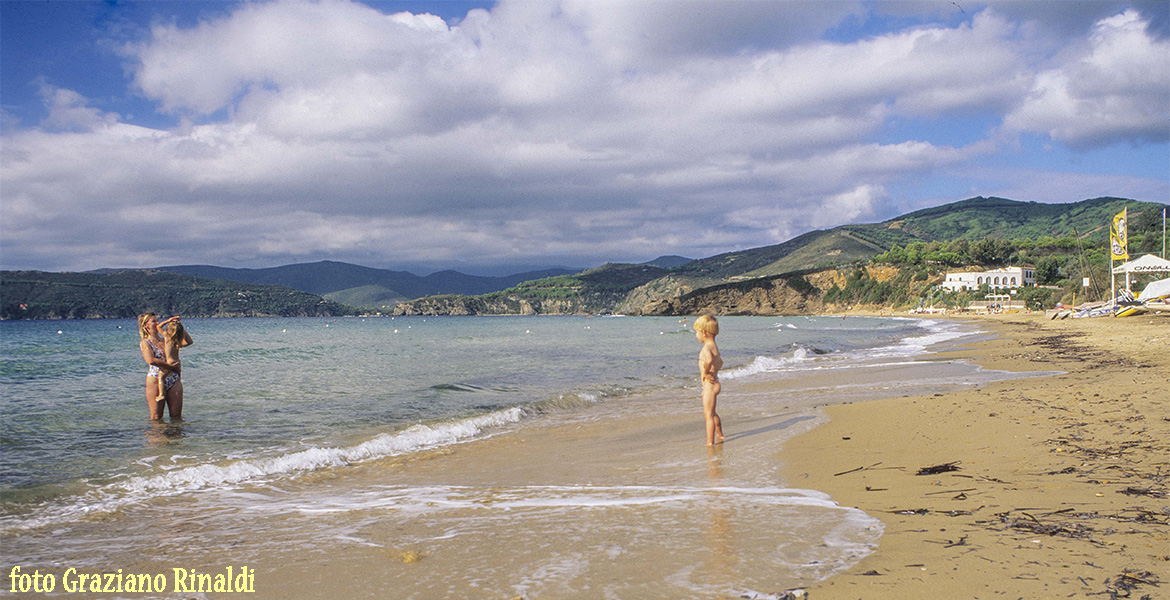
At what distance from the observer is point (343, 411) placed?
12.1m

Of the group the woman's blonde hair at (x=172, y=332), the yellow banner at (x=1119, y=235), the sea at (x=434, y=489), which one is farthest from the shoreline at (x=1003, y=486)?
the yellow banner at (x=1119, y=235)

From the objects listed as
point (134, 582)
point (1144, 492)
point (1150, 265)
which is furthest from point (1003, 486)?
point (1150, 265)

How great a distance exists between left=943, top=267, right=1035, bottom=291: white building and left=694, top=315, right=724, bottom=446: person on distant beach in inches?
4649

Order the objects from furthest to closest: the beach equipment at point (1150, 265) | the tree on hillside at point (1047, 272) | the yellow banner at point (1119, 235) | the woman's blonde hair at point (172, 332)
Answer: the tree on hillside at point (1047, 272)
the beach equipment at point (1150, 265)
the yellow banner at point (1119, 235)
the woman's blonde hair at point (172, 332)

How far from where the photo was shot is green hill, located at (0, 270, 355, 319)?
4200 inches

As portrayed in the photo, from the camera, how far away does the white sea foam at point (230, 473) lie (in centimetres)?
583

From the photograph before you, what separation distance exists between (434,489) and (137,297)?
140 metres

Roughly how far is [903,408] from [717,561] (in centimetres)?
746

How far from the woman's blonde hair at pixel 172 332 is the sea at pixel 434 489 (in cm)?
153

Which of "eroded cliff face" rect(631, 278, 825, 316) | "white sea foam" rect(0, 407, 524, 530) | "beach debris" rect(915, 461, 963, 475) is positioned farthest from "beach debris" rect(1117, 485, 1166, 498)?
"eroded cliff face" rect(631, 278, 825, 316)

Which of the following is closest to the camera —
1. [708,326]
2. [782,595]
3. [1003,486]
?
[782,595]

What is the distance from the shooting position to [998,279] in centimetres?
10819

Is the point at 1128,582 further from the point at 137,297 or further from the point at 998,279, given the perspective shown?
the point at 137,297

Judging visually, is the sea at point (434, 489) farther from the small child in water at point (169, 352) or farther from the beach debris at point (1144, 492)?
the beach debris at point (1144, 492)
